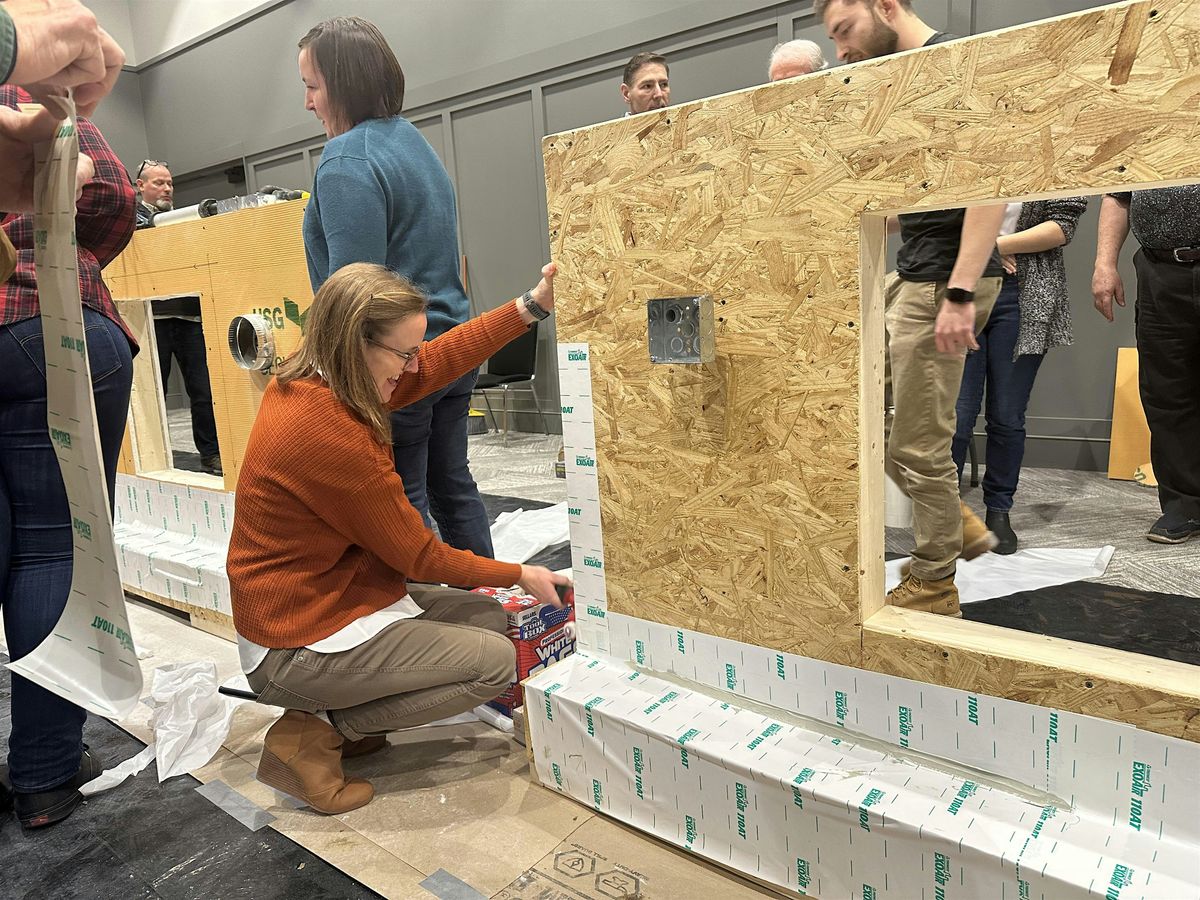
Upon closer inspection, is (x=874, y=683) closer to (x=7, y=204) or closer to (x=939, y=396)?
(x=939, y=396)

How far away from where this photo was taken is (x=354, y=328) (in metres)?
1.63

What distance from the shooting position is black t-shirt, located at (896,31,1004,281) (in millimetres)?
2004

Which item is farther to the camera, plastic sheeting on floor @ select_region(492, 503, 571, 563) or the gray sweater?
plastic sheeting on floor @ select_region(492, 503, 571, 563)

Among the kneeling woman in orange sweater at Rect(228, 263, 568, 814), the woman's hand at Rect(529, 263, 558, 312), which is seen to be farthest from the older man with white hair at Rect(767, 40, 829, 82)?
the kneeling woman in orange sweater at Rect(228, 263, 568, 814)

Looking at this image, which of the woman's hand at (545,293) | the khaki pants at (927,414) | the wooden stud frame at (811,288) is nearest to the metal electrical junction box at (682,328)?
the wooden stud frame at (811,288)

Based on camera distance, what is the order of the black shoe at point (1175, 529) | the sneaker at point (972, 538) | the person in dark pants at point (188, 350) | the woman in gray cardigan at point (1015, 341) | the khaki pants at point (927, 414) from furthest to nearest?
the person in dark pants at point (188, 350) → the woman in gray cardigan at point (1015, 341) → the black shoe at point (1175, 529) → the sneaker at point (972, 538) → the khaki pants at point (927, 414)

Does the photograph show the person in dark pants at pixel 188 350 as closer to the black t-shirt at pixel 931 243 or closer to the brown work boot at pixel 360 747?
Answer: the brown work boot at pixel 360 747

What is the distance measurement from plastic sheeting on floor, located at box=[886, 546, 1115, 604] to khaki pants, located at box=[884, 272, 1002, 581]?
15.8 inches

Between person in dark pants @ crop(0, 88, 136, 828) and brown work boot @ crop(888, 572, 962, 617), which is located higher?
person in dark pants @ crop(0, 88, 136, 828)

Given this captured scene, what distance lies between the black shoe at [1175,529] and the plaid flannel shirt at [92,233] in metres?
3.26

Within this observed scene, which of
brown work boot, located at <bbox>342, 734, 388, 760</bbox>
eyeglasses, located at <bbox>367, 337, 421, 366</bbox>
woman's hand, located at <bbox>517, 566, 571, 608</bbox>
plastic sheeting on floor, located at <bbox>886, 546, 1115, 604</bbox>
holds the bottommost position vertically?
brown work boot, located at <bbox>342, 734, 388, 760</bbox>

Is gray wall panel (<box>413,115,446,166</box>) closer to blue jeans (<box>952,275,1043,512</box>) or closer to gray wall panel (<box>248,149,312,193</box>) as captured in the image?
gray wall panel (<box>248,149,312,193</box>)

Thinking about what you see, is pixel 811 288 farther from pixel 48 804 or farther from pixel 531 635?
pixel 48 804

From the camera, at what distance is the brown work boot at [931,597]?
2309 mm
